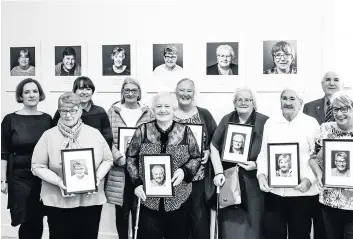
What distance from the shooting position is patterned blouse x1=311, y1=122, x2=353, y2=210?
10.2 feet

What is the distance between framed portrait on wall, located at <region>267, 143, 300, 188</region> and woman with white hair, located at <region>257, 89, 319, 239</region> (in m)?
A: 0.04

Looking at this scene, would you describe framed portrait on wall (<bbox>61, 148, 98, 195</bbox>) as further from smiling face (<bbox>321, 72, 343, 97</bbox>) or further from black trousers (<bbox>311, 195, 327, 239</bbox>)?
smiling face (<bbox>321, 72, 343, 97</bbox>)

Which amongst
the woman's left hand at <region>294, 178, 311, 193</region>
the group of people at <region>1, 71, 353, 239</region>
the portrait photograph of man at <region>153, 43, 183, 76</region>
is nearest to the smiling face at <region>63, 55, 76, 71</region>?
the group of people at <region>1, 71, 353, 239</region>

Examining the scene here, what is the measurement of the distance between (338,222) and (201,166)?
120 cm

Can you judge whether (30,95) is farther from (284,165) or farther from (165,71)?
(284,165)

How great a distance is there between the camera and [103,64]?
15.2ft

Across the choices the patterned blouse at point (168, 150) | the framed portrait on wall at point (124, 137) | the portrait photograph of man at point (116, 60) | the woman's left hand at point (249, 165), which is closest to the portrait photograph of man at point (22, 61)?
the portrait photograph of man at point (116, 60)

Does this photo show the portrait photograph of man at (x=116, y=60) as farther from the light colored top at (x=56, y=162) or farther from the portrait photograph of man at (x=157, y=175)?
the portrait photograph of man at (x=157, y=175)

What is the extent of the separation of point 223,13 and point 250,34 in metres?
0.35

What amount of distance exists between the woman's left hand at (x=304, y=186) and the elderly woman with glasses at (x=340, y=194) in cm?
17

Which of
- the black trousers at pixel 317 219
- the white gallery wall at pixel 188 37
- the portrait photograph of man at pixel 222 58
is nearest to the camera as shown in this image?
the black trousers at pixel 317 219

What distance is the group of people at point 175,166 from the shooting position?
3.29m

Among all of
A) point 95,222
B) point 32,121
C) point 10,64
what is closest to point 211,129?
point 95,222

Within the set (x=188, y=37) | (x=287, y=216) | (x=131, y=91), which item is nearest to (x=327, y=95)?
(x=287, y=216)
